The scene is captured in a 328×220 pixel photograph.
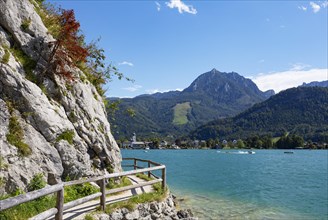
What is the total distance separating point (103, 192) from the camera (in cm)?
1209

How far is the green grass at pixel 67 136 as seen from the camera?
47.2 ft

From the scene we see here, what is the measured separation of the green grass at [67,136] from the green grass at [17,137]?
1.81 m

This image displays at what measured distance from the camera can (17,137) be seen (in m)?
12.5

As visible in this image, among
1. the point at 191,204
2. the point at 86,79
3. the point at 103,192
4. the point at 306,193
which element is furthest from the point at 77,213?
the point at 306,193

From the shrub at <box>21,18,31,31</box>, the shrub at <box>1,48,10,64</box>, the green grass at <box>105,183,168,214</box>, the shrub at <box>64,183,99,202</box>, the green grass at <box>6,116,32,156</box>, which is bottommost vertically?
the green grass at <box>105,183,168,214</box>

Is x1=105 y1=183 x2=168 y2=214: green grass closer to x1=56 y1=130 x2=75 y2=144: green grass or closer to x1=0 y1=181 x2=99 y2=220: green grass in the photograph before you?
x1=0 y1=181 x2=99 y2=220: green grass

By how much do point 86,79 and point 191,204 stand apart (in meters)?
17.0

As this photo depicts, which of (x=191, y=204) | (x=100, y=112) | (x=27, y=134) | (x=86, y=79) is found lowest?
(x=191, y=204)

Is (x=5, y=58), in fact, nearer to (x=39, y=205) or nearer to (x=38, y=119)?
(x=38, y=119)

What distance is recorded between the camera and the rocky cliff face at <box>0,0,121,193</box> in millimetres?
12305

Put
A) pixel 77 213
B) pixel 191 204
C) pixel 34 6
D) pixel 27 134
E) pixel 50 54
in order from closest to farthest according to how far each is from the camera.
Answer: pixel 77 213, pixel 27 134, pixel 50 54, pixel 34 6, pixel 191 204

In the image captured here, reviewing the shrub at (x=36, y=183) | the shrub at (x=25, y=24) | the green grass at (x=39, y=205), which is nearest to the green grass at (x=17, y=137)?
the shrub at (x=36, y=183)

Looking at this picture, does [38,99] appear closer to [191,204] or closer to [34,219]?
[34,219]

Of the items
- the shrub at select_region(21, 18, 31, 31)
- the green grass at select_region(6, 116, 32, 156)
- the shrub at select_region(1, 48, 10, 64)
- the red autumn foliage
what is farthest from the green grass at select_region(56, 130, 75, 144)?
the shrub at select_region(21, 18, 31, 31)
